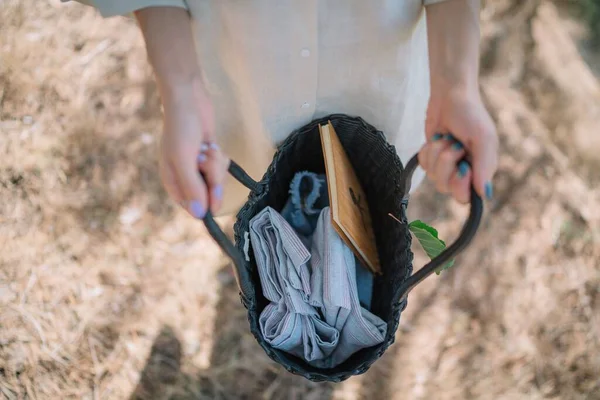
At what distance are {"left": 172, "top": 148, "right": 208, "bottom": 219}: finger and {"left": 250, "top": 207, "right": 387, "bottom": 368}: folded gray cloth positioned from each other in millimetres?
159

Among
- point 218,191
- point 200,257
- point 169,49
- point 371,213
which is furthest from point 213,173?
point 200,257

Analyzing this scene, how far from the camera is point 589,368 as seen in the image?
3.13 ft

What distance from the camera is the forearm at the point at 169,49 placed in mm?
447

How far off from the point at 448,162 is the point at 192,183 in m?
0.25

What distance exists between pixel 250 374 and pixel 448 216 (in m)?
0.59

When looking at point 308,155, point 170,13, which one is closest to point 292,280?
point 308,155

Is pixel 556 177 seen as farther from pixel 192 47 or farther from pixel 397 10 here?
pixel 192 47

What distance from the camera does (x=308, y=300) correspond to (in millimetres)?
565

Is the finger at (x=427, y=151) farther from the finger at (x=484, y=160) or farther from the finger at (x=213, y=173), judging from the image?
the finger at (x=213, y=173)

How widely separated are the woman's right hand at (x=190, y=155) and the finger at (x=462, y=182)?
9.0 inches

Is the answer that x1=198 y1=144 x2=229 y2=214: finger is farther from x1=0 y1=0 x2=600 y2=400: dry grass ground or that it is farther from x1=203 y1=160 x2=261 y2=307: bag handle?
x1=0 y1=0 x2=600 y2=400: dry grass ground

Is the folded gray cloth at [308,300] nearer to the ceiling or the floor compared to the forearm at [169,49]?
nearer to the floor

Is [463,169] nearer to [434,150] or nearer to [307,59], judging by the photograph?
[434,150]

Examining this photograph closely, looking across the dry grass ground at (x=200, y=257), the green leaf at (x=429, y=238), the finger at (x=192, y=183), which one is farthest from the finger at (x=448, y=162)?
the dry grass ground at (x=200, y=257)
